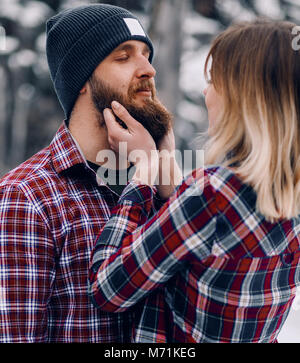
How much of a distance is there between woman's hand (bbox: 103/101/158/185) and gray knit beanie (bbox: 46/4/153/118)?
0.69ft

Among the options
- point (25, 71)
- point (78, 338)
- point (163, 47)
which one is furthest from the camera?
point (25, 71)

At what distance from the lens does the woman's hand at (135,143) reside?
1.46 meters

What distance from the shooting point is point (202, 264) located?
1.21 metres

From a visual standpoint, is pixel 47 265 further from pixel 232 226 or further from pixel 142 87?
pixel 142 87

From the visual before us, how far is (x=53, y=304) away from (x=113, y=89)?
2.46ft

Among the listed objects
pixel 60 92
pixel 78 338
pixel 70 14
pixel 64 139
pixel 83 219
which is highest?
pixel 70 14

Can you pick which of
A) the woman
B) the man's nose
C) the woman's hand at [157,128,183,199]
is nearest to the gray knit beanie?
the man's nose

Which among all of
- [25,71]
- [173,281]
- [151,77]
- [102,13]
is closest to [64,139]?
[151,77]

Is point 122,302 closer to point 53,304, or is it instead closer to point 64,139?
point 53,304

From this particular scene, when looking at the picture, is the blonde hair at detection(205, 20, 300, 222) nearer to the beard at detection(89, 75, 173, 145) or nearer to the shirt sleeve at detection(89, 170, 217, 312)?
the shirt sleeve at detection(89, 170, 217, 312)

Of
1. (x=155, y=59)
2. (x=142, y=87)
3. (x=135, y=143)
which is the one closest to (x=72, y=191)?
(x=135, y=143)

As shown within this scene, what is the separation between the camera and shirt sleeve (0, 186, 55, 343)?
134 centimetres

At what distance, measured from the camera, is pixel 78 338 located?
4.59ft

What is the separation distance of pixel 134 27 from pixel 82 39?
204 millimetres
